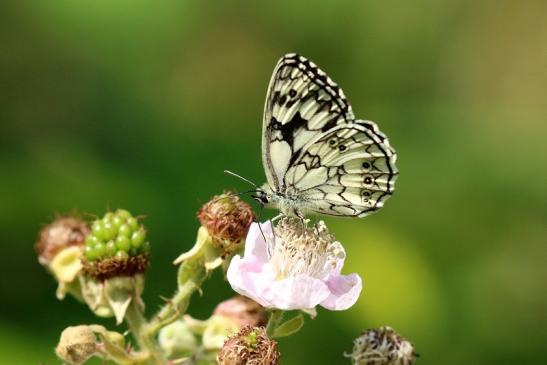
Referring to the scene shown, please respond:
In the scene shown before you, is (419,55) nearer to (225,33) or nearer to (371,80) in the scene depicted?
(371,80)

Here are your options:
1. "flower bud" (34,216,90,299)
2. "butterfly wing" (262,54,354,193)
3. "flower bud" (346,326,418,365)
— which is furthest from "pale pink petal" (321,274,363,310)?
"flower bud" (34,216,90,299)

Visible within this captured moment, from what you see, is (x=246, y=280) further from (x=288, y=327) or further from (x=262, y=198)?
(x=262, y=198)

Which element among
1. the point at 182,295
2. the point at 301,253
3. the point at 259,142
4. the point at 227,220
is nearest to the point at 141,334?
the point at 182,295

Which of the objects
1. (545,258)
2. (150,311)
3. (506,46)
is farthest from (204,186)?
(506,46)

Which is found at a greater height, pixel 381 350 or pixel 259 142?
pixel 259 142

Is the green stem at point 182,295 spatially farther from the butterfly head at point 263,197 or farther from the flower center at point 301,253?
the butterfly head at point 263,197

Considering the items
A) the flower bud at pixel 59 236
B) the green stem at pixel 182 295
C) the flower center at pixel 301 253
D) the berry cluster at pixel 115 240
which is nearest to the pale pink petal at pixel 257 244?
the flower center at pixel 301 253

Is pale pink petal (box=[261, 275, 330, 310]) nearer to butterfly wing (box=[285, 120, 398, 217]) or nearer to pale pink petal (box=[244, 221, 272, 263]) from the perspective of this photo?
pale pink petal (box=[244, 221, 272, 263])
